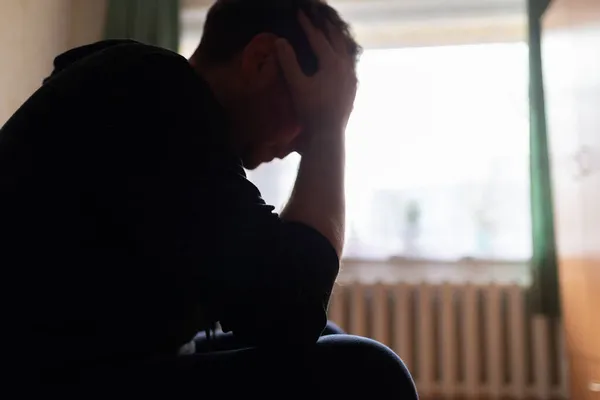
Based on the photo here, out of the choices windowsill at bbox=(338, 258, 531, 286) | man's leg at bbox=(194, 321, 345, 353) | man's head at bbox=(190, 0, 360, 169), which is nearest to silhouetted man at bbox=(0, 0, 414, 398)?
man's head at bbox=(190, 0, 360, 169)

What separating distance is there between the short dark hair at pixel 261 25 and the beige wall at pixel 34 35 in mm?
1696

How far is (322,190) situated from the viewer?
0.81 metres

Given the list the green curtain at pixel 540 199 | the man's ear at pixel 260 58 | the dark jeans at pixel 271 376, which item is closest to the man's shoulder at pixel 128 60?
the man's ear at pixel 260 58

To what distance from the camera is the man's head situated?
35.7 inches

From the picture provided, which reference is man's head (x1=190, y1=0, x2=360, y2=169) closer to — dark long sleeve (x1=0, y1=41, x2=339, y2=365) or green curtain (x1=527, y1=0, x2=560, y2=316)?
A: dark long sleeve (x1=0, y1=41, x2=339, y2=365)

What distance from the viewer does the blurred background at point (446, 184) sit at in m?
2.36

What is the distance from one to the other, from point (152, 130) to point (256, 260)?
19 cm

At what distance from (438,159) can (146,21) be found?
1.34 m

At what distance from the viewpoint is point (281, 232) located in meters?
0.71

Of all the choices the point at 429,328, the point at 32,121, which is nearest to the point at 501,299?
the point at 429,328

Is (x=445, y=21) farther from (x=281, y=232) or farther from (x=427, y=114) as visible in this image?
(x=281, y=232)

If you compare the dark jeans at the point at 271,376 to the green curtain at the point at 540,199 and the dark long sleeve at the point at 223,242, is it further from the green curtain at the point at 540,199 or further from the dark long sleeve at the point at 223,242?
the green curtain at the point at 540,199

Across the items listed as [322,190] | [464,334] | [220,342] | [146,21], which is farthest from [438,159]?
[322,190]

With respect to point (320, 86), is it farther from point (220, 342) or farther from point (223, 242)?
point (220, 342)
